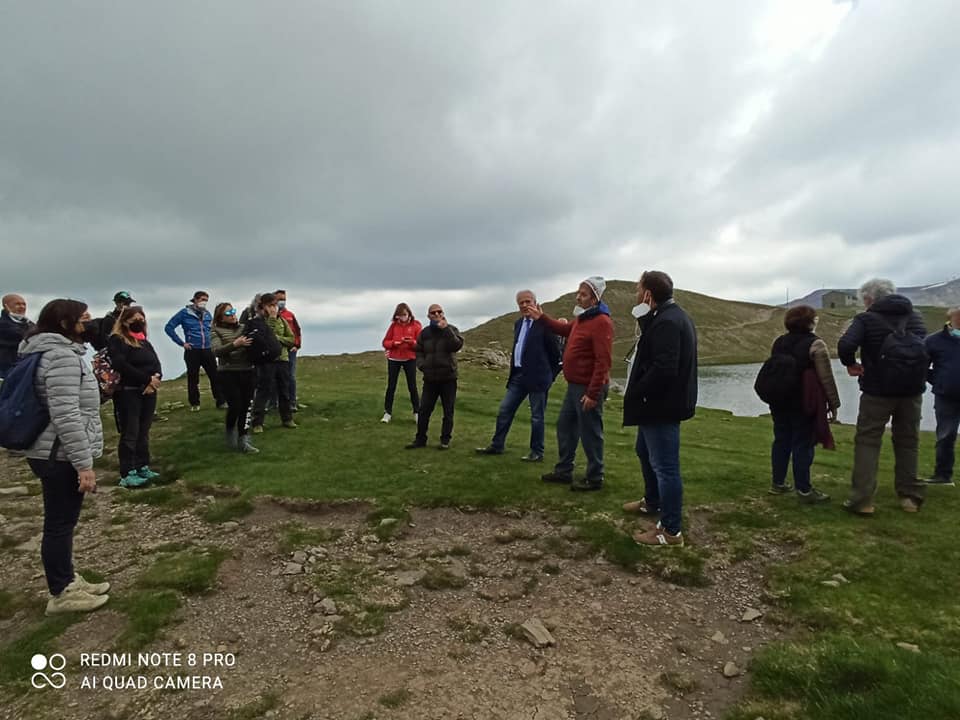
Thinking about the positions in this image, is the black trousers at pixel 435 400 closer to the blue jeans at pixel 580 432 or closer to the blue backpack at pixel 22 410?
the blue jeans at pixel 580 432

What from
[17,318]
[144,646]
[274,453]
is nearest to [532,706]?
[144,646]

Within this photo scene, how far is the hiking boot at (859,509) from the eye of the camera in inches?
317

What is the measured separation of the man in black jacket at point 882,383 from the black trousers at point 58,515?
10.3 metres

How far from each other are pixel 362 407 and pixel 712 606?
14.4 m

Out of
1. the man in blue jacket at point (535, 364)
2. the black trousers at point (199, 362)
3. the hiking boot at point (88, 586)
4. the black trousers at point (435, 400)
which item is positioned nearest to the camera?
the hiking boot at point (88, 586)

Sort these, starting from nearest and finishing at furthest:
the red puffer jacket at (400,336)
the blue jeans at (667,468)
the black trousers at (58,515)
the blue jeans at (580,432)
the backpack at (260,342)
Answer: the black trousers at (58,515) < the blue jeans at (667,468) < the blue jeans at (580,432) < the backpack at (260,342) < the red puffer jacket at (400,336)

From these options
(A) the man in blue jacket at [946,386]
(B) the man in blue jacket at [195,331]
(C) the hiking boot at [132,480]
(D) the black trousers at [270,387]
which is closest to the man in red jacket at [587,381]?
(A) the man in blue jacket at [946,386]

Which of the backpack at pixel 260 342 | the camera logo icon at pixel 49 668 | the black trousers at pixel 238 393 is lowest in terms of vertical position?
the camera logo icon at pixel 49 668

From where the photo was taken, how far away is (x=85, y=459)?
5.72 m

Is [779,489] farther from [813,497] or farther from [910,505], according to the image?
[910,505]

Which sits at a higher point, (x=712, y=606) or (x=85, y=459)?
(x=85, y=459)

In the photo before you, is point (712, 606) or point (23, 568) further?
point (23, 568)

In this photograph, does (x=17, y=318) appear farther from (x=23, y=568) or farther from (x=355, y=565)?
(x=355, y=565)

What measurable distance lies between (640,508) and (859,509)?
10.9 feet
